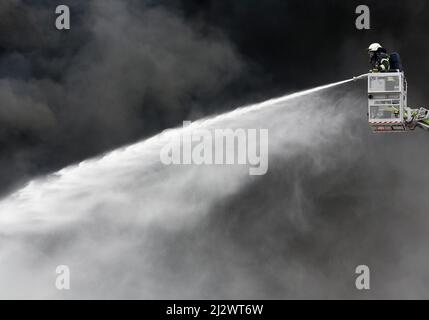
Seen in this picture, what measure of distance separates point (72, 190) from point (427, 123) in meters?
15.9

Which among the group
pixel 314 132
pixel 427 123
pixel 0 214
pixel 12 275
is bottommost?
pixel 12 275

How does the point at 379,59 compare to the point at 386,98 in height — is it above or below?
above

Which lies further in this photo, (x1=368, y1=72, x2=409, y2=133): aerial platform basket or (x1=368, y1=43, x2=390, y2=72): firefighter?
(x1=368, y1=43, x2=390, y2=72): firefighter

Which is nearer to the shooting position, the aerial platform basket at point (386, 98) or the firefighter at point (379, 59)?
the aerial platform basket at point (386, 98)

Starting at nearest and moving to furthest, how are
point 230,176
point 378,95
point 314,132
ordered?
1. point 378,95
2. point 314,132
3. point 230,176

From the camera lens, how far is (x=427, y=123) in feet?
94.1

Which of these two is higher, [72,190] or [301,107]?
[301,107]

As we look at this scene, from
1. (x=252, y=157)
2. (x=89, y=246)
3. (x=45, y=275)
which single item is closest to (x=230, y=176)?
(x=252, y=157)

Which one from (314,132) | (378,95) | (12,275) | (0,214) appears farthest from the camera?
(314,132)

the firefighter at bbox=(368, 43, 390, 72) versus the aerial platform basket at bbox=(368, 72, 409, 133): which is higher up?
the firefighter at bbox=(368, 43, 390, 72)

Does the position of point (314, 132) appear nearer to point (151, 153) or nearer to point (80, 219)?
point (151, 153)

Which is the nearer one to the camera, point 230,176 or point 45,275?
point 45,275

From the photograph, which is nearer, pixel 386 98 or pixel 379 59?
pixel 386 98

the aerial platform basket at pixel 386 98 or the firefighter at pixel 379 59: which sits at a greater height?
the firefighter at pixel 379 59
